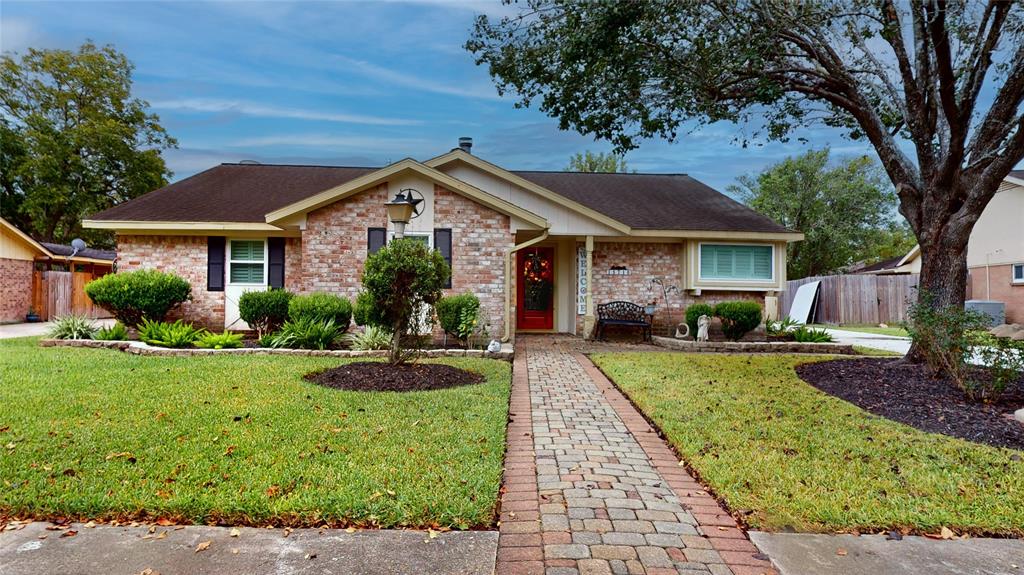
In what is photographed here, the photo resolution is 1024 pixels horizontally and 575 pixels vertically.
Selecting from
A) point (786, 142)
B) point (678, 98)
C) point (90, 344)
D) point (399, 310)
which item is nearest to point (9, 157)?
point (90, 344)

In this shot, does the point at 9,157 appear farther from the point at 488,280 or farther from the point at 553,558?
the point at 553,558

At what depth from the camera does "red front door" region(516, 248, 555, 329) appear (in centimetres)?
1416

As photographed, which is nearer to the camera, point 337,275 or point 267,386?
point 267,386

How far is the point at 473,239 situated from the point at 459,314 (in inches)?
77.2

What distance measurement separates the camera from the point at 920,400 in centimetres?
614

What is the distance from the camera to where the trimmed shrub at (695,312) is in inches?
482

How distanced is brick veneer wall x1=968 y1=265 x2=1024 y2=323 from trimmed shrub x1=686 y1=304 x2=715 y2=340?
1313 centimetres

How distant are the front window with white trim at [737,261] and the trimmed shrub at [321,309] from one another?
28.6 feet

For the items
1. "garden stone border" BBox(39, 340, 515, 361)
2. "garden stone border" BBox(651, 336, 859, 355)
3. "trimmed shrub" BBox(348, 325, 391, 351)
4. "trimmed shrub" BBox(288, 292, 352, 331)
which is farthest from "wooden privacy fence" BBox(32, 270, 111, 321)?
"garden stone border" BBox(651, 336, 859, 355)

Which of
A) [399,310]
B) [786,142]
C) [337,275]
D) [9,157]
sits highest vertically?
[9,157]

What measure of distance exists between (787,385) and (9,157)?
33701mm

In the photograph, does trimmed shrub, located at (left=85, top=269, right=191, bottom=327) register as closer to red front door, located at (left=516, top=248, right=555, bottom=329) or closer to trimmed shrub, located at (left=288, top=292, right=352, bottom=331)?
trimmed shrub, located at (left=288, top=292, right=352, bottom=331)

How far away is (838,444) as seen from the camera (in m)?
4.50

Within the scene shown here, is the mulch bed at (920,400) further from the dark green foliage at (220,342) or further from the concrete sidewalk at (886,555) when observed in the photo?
the dark green foliage at (220,342)
